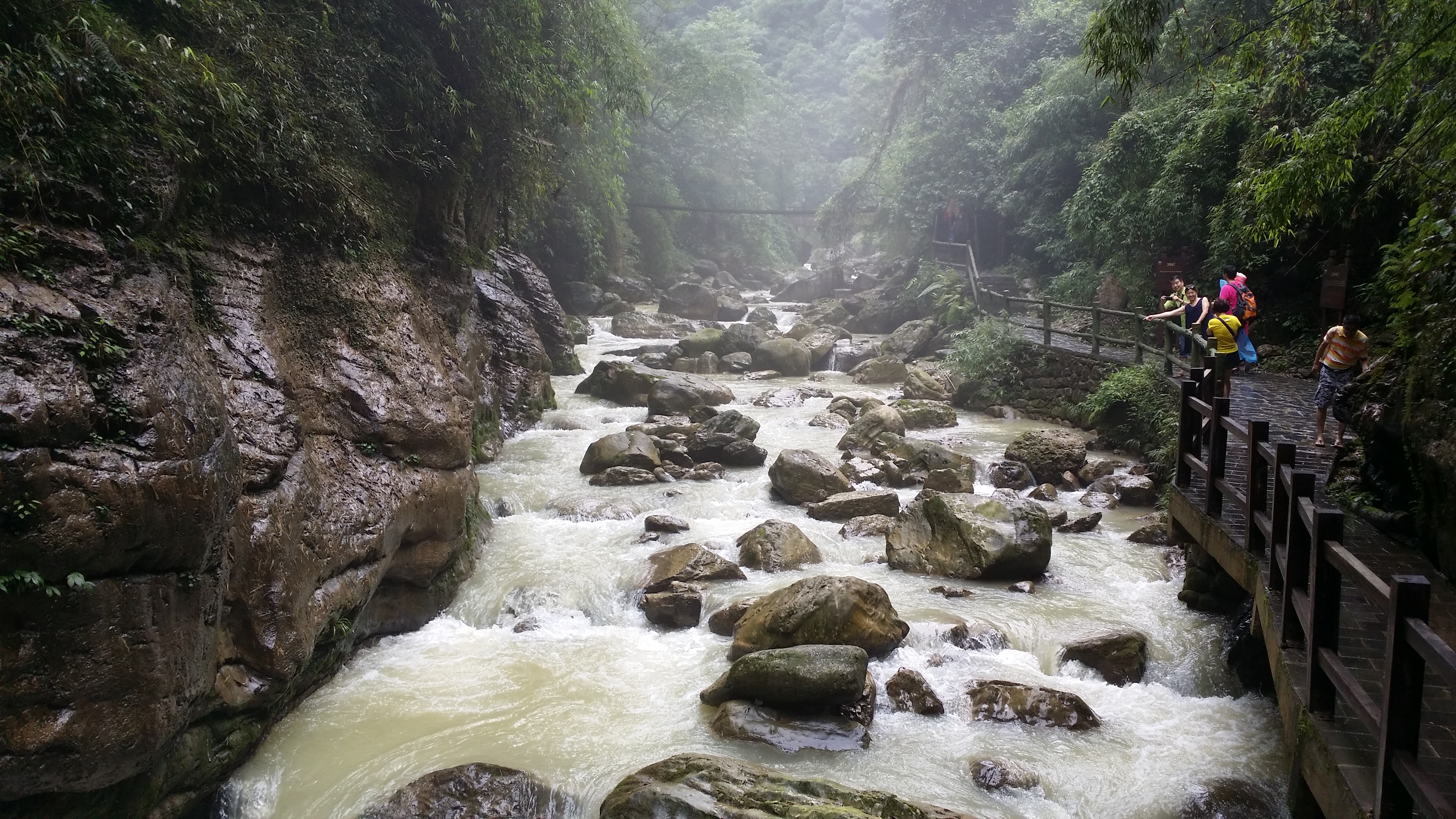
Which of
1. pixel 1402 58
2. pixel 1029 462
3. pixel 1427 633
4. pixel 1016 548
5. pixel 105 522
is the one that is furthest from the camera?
pixel 1029 462

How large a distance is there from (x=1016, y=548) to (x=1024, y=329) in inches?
409

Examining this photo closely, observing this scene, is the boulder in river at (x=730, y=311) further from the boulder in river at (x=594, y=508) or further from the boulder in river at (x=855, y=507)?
the boulder in river at (x=855, y=507)

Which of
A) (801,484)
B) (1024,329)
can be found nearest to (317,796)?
(801,484)

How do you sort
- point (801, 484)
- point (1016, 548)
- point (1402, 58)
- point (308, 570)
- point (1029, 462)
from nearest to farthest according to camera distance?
1. point (1402, 58)
2. point (308, 570)
3. point (1016, 548)
4. point (801, 484)
5. point (1029, 462)

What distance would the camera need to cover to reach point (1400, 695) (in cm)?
313

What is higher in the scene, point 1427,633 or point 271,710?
point 1427,633

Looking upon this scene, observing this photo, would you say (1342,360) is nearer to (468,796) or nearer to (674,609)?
(674,609)

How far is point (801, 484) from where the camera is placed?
11.4 meters

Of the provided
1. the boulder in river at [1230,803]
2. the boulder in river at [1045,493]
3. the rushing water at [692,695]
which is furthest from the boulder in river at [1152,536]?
the boulder in river at [1230,803]

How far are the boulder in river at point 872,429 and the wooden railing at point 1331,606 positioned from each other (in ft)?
23.5

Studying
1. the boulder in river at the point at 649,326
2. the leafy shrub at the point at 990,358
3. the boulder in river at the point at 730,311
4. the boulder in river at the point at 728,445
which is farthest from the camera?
the boulder in river at the point at 730,311

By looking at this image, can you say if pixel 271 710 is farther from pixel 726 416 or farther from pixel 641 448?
pixel 726 416

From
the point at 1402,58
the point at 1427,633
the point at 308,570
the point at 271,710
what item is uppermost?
the point at 1402,58

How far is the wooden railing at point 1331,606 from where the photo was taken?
2994mm
